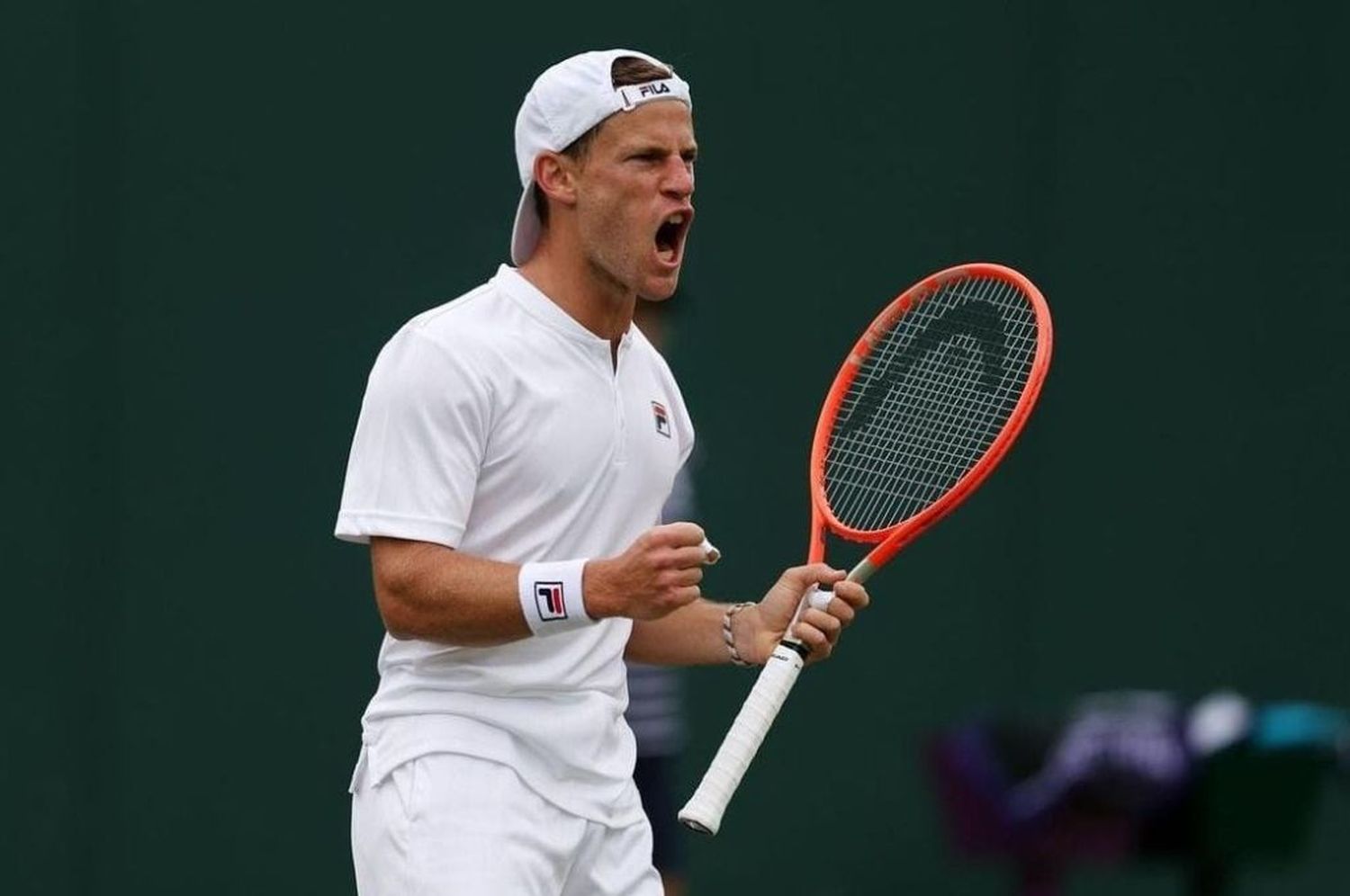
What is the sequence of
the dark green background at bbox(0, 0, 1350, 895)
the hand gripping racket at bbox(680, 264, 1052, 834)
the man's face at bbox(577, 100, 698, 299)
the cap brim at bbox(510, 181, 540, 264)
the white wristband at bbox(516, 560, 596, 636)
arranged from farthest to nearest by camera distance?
the dark green background at bbox(0, 0, 1350, 895)
the hand gripping racket at bbox(680, 264, 1052, 834)
the cap brim at bbox(510, 181, 540, 264)
the man's face at bbox(577, 100, 698, 299)
the white wristband at bbox(516, 560, 596, 636)

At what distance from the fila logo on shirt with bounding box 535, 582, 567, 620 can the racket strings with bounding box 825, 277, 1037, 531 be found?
2.73ft

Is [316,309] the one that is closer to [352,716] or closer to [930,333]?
[352,716]

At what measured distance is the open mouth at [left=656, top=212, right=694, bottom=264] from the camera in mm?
3699

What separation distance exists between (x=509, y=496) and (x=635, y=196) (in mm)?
440

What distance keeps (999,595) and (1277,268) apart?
107 centimetres

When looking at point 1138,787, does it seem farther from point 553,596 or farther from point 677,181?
point 553,596

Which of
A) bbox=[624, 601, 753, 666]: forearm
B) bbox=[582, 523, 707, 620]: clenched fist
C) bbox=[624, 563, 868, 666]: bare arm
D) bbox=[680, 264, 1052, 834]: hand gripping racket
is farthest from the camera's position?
bbox=[680, 264, 1052, 834]: hand gripping racket

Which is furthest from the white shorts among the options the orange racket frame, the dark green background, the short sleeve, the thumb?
the dark green background

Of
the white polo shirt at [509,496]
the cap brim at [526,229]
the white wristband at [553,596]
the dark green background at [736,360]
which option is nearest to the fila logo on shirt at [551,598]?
the white wristband at [553,596]

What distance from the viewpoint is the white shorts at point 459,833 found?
A: 3504 mm

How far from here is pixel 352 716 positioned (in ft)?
19.6

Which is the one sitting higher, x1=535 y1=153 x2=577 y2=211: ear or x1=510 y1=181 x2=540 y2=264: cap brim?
x1=535 y1=153 x2=577 y2=211: ear

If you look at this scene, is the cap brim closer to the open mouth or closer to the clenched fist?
the open mouth

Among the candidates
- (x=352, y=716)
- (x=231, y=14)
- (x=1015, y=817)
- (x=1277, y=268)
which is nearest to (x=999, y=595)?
(x=1015, y=817)
